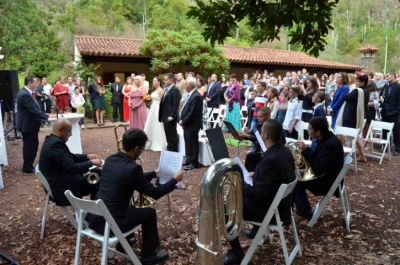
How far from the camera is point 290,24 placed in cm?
385

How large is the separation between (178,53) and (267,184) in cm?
1460

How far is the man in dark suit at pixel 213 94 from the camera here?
1216cm

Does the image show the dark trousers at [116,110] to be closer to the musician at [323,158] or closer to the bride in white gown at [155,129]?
the bride in white gown at [155,129]

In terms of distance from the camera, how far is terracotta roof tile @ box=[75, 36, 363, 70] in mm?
17828

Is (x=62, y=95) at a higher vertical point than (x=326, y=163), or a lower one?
higher

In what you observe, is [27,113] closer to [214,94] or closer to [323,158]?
[323,158]

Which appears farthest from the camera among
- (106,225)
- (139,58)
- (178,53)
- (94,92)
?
(139,58)

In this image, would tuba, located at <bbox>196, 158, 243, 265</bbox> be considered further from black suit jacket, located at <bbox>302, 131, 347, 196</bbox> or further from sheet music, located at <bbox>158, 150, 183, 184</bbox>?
black suit jacket, located at <bbox>302, 131, 347, 196</bbox>

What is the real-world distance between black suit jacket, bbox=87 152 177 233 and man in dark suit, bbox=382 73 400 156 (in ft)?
22.8

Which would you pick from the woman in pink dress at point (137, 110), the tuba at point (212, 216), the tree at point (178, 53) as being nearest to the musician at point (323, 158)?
the tuba at point (212, 216)

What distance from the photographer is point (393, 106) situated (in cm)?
826

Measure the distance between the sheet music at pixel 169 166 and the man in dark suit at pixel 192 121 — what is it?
3.02 meters

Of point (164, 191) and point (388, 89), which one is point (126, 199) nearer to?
point (164, 191)

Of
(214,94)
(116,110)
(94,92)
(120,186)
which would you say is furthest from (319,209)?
(116,110)
